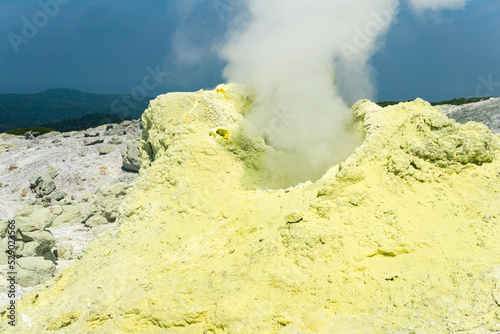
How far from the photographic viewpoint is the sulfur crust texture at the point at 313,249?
10.4 ft

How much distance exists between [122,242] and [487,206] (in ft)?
16.2

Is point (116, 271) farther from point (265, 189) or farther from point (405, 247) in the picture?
point (405, 247)

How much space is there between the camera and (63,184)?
23844mm

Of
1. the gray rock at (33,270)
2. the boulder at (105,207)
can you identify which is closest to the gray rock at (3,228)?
the boulder at (105,207)

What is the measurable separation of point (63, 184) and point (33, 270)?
14.9 metres

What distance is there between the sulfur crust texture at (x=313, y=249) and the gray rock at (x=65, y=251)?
26.3 feet

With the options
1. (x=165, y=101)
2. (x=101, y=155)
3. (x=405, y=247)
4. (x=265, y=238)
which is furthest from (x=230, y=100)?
(x=101, y=155)

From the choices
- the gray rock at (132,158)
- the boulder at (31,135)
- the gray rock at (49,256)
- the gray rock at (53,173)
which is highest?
the boulder at (31,135)

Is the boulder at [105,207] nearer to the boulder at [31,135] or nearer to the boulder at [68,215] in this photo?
the boulder at [68,215]

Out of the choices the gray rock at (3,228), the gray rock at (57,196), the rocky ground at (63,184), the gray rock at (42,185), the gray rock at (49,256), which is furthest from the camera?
the gray rock at (42,185)

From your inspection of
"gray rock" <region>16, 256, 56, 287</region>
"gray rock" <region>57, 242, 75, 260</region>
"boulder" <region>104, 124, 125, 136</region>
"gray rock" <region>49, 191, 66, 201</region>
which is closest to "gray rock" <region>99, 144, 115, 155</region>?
"gray rock" <region>49, 191, 66, 201</region>

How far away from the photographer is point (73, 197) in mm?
21266

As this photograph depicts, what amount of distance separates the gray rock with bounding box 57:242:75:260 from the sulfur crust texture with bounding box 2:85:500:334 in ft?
26.3

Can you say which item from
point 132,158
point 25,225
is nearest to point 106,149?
point 132,158
